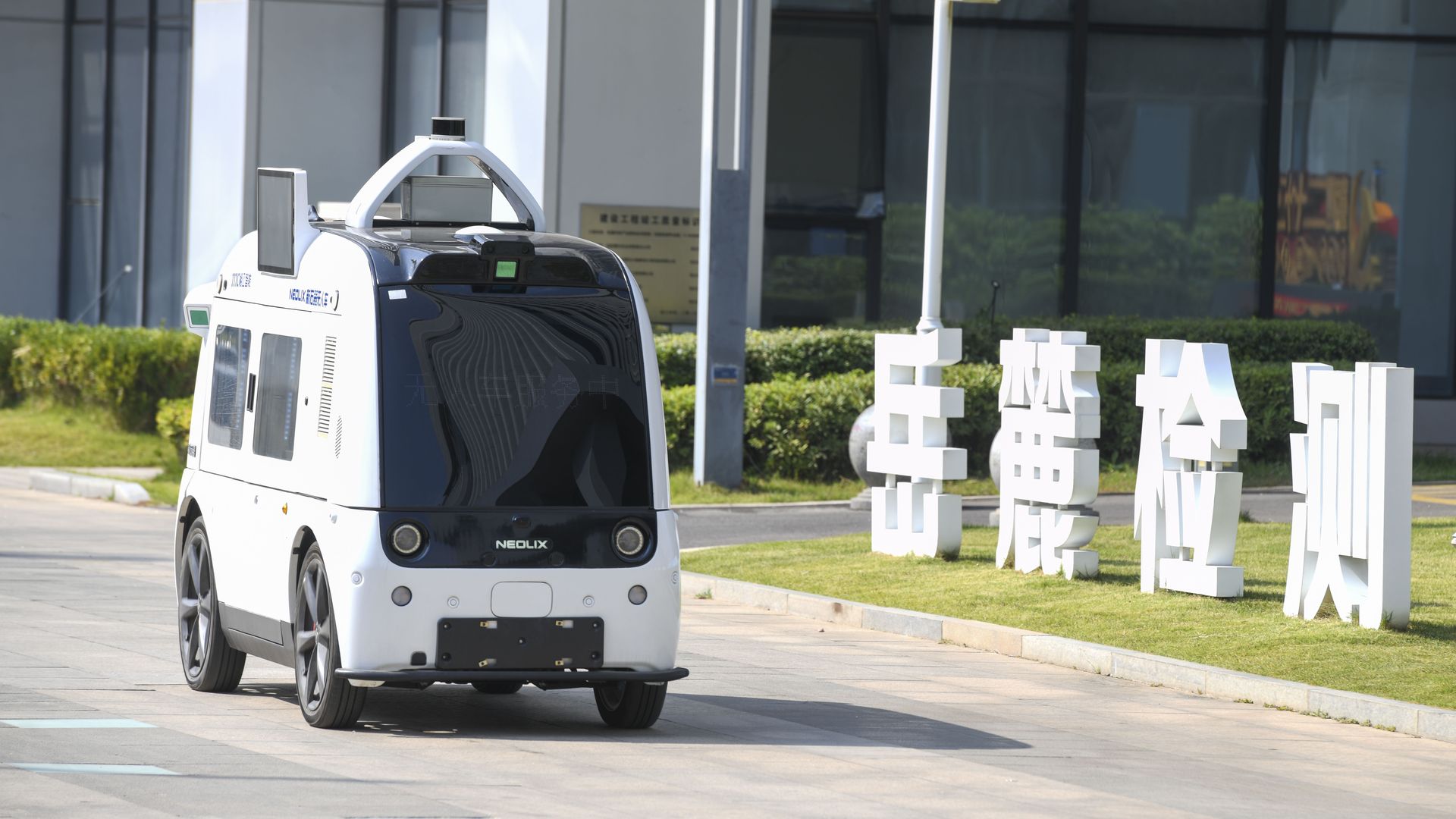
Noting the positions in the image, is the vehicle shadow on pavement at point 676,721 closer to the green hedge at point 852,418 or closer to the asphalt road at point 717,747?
the asphalt road at point 717,747

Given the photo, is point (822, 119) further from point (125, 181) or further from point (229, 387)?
point (229, 387)

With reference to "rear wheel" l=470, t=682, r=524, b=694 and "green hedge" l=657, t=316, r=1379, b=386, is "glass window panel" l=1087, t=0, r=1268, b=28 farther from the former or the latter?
"rear wheel" l=470, t=682, r=524, b=694

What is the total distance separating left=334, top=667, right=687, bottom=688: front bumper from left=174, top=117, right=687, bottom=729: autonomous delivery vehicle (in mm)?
12

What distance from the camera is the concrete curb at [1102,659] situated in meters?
10.5

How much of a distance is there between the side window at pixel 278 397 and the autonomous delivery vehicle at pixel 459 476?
0.05 feet

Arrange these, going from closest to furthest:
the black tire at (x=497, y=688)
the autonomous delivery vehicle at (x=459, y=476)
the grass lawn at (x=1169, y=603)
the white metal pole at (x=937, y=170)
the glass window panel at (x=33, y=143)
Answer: the autonomous delivery vehicle at (x=459, y=476) < the black tire at (x=497, y=688) < the grass lawn at (x=1169, y=603) < the white metal pole at (x=937, y=170) < the glass window panel at (x=33, y=143)

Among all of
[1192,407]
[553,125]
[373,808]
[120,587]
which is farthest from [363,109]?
[373,808]

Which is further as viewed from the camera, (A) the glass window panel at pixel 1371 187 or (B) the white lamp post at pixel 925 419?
(A) the glass window panel at pixel 1371 187

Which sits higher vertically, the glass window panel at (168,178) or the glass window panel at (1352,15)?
the glass window panel at (1352,15)

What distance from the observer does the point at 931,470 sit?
16047 mm

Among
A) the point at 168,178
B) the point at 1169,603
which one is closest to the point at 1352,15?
the point at 1169,603

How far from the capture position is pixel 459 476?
9.30m

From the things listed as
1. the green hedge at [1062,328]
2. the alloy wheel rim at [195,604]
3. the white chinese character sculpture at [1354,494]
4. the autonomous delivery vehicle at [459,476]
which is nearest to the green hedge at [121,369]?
the green hedge at [1062,328]

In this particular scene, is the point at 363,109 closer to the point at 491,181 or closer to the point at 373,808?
the point at 491,181
